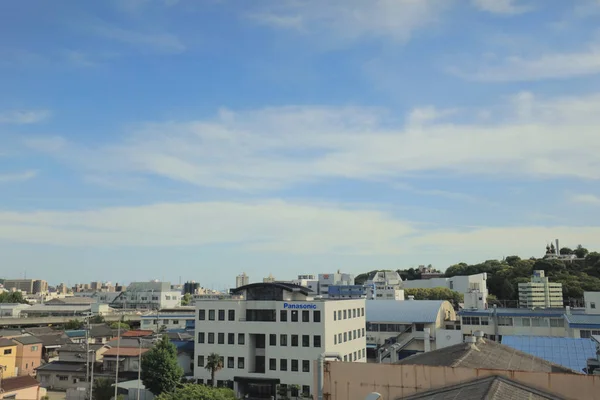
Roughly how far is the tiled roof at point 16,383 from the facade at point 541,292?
375 ft

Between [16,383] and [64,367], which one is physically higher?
[16,383]

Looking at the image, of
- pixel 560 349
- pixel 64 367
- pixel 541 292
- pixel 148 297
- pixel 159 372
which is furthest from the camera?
pixel 148 297

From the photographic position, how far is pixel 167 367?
48062mm

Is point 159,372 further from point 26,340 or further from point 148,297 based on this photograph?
point 148,297

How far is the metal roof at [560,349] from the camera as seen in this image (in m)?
40.9

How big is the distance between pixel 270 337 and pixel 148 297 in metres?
123

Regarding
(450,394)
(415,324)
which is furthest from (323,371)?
(415,324)

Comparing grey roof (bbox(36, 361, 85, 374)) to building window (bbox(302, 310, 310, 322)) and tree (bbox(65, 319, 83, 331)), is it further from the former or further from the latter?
tree (bbox(65, 319, 83, 331))

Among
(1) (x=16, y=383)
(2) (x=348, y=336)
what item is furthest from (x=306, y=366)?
(1) (x=16, y=383)

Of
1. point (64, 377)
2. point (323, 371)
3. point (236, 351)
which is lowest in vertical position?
point (64, 377)

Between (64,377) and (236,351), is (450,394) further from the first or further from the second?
(64,377)

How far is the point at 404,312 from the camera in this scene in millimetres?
77250

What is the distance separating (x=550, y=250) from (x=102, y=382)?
600 ft

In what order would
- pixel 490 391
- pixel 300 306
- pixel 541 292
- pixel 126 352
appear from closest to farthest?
pixel 490 391 → pixel 300 306 → pixel 126 352 → pixel 541 292
